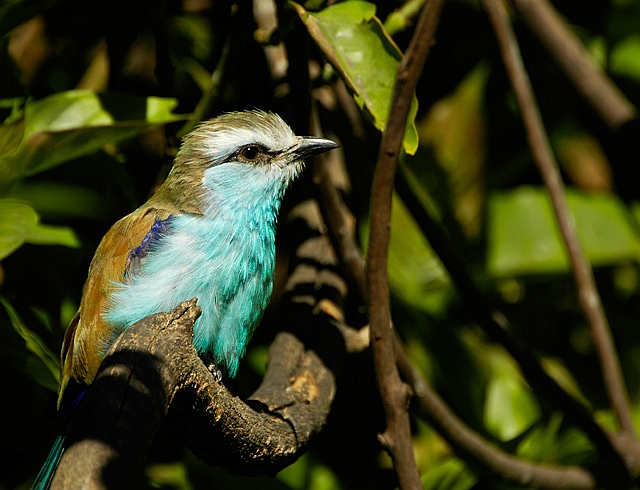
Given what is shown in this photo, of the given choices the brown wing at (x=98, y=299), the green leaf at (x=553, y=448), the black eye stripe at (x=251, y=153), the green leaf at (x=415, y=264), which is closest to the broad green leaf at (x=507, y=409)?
the green leaf at (x=553, y=448)

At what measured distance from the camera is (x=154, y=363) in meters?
2.00

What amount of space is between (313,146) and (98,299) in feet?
3.27

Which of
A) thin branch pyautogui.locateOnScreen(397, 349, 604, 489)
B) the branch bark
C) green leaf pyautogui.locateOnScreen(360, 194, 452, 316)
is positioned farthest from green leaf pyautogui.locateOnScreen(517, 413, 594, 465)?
the branch bark

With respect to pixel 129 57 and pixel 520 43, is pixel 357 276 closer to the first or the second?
pixel 129 57

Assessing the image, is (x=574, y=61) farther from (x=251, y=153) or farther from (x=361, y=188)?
(x=251, y=153)

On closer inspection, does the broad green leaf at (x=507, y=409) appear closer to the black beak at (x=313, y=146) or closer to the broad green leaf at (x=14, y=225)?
the black beak at (x=313, y=146)

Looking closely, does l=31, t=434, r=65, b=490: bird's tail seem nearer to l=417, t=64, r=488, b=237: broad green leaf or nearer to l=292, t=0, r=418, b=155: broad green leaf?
l=292, t=0, r=418, b=155: broad green leaf

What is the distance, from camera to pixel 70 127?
314 cm

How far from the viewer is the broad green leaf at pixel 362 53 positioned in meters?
2.54

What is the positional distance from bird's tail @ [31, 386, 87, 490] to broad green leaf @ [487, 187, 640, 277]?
205cm

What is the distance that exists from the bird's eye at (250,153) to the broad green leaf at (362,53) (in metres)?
0.94

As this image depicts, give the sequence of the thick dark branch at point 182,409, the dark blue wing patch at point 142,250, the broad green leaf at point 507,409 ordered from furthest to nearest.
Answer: the broad green leaf at point 507,409 < the dark blue wing patch at point 142,250 < the thick dark branch at point 182,409

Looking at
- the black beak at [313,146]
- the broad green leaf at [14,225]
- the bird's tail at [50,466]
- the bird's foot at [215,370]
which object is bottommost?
the bird's foot at [215,370]

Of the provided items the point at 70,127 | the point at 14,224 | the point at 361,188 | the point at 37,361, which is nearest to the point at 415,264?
the point at 361,188
